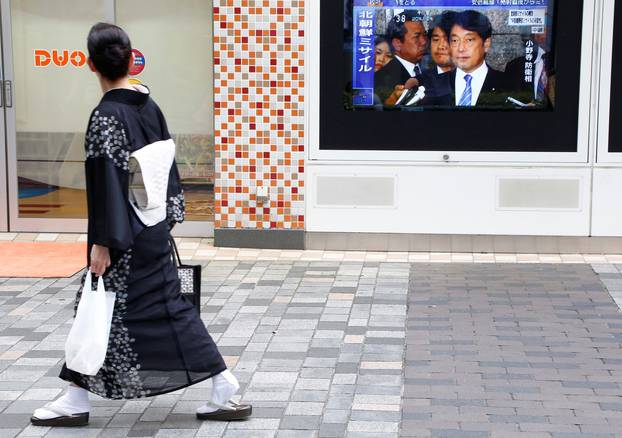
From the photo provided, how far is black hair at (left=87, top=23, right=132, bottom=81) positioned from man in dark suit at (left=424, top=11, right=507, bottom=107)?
4676mm

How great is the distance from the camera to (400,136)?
346 inches

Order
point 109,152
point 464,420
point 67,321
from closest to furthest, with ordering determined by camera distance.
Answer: point 109,152 → point 464,420 → point 67,321

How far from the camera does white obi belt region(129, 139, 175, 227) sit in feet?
14.7

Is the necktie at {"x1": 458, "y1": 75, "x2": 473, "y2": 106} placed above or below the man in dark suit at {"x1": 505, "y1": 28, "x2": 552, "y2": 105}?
below

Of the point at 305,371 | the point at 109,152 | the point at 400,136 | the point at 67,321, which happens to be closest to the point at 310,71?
the point at 400,136

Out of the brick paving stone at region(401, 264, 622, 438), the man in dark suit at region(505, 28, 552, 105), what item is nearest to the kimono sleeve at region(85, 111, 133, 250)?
the brick paving stone at region(401, 264, 622, 438)

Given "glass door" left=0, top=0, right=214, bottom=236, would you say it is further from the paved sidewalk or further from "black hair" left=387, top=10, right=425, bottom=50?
"black hair" left=387, top=10, right=425, bottom=50

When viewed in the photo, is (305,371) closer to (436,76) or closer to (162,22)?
(436,76)

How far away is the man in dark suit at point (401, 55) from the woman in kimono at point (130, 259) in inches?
171

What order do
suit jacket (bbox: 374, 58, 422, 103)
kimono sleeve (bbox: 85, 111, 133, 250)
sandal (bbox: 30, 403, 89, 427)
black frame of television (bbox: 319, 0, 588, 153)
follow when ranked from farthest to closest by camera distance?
suit jacket (bbox: 374, 58, 422, 103), black frame of television (bbox: 319, 0, 588, 153), sandal (bbox: 30, 403, 89, 427), kimono sleeve (bbox: 85, 111, 133, 250)

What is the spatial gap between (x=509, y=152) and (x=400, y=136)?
0.93 metres

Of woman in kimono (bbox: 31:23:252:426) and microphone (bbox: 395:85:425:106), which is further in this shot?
microphone (bbox: 395:85:425:106)

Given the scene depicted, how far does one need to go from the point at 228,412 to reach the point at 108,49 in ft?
5.68

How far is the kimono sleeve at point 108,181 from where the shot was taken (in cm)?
435
